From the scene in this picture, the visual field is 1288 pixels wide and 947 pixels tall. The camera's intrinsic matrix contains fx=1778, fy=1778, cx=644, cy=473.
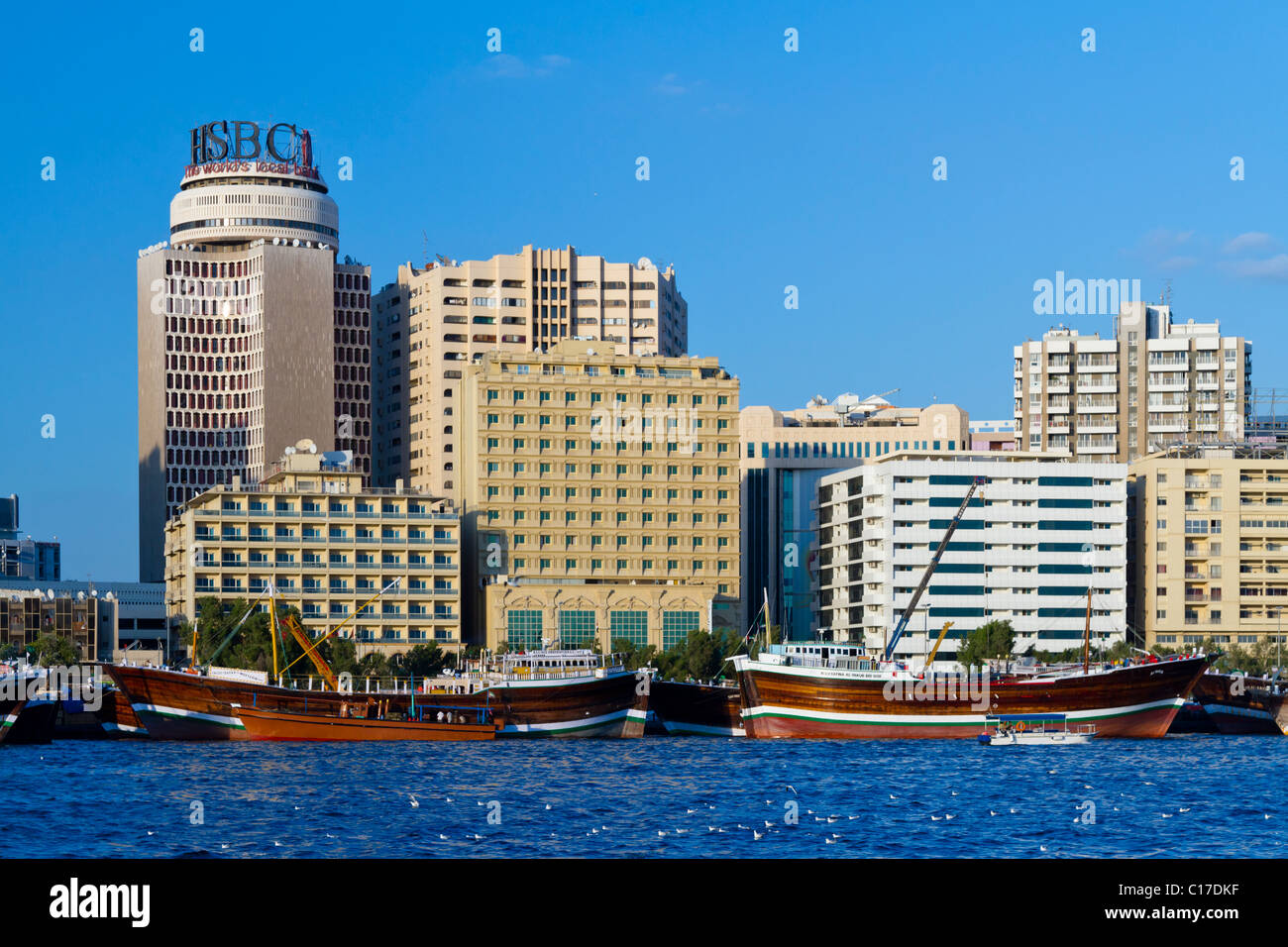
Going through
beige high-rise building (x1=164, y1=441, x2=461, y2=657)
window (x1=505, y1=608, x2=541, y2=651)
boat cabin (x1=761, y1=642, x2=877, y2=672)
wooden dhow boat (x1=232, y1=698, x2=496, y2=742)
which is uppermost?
beige high-rise building (x1=164, y1=441, x2=461, y2=657)

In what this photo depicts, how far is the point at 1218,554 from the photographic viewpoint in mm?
183375

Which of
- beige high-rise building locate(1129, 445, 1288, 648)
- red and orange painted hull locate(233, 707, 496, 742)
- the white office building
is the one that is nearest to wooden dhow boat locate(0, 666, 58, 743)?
red and orange painted hull locate(233, 707, 496, 742)

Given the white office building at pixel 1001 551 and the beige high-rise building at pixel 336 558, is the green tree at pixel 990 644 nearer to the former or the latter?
the white office building at pixel 1001 551

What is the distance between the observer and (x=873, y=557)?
182 metres

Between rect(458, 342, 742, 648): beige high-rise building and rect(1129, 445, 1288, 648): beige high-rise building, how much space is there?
4484 cm

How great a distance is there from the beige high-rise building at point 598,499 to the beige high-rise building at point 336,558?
7651 millimetres

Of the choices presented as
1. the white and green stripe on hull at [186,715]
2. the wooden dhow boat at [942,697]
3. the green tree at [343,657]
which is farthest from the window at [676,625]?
the white and green stripe on hull at [186,715]

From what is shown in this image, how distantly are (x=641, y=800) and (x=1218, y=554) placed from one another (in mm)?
126880

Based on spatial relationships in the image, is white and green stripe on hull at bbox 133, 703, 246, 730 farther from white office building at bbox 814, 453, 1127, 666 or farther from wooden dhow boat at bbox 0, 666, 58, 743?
white office building at bbox 814, 453, 1127, 666

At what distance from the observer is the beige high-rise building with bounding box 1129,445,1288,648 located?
183m

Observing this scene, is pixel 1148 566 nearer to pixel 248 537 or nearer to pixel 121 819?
pixel 248 537

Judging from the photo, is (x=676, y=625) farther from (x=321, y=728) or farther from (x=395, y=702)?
(x=321, y=728)

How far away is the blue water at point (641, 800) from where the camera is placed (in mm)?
55688
